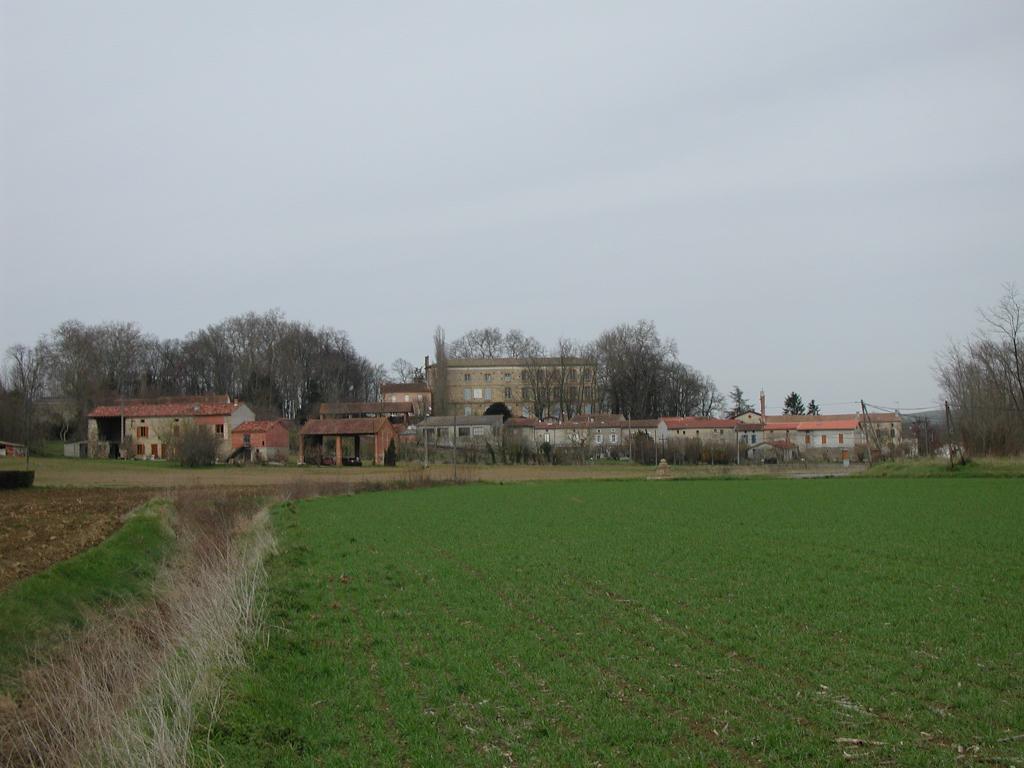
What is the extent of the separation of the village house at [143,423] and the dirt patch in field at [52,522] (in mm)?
47551

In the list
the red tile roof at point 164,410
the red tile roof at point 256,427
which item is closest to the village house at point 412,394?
the red tile roof at point 164,410

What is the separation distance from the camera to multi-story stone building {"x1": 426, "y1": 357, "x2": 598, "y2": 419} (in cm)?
13250

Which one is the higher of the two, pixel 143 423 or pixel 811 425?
pixel 143 423

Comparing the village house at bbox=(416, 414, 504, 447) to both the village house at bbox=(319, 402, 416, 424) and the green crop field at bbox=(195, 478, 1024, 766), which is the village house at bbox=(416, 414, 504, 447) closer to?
the village house at bbox=(319, 402, 416, 424)

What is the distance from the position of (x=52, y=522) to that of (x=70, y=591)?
16.0 meters

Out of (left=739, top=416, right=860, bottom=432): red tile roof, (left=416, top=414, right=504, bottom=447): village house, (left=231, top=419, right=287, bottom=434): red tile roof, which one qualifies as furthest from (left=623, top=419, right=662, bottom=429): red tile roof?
(left=231, top=419, right=287, bottom=434): red tile roof

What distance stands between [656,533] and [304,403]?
109465 mm

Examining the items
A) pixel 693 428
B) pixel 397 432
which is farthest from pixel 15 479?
pixel 693 428

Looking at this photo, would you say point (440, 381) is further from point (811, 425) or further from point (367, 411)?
point (811, 425)

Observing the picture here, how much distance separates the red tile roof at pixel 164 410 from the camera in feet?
332

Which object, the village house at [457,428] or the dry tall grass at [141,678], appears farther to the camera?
the village house at [457,428]

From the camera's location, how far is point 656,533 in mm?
27328

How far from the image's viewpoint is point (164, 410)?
10231 cm

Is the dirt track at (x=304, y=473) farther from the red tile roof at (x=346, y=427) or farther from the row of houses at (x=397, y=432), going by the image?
the row of houses at (x=397, y=432)
